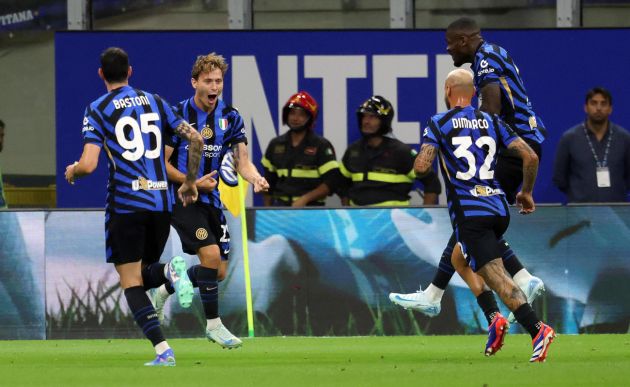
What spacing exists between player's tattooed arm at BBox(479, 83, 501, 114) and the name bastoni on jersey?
2334 mm

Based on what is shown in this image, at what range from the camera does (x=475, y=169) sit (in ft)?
36.9

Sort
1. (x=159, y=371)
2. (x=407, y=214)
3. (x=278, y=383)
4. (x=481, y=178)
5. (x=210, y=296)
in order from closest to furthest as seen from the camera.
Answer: (x=278, y=383), (x=159, y=371), (x=481, y=178), (x=210, y=296), (x=407, y=214)

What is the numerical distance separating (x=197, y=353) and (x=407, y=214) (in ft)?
9.08

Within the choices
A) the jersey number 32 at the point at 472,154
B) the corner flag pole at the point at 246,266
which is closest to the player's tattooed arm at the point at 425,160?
the jersey number 32 at the point at 472,154

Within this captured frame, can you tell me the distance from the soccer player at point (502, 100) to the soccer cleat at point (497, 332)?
0.58 m

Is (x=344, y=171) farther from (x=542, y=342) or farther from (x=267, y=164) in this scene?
(x=542, y=342)

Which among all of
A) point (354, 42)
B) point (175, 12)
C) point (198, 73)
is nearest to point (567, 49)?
point (354, 42)

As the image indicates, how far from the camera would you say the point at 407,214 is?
1466cm

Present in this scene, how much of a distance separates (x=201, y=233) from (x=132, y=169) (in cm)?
162

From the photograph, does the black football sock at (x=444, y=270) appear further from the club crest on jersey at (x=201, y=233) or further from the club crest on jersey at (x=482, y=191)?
the club crest on jersey at (x=201, y=233)

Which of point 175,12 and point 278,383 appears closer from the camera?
point 278,383

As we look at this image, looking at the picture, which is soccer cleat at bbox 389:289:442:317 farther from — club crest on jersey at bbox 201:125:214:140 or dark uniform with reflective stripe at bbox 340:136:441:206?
dark uniform with reflective stripe at bbox 340:136:441:206

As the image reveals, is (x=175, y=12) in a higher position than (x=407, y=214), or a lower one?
higher

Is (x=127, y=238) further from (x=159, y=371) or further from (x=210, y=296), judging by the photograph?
(x=210, y=296)
